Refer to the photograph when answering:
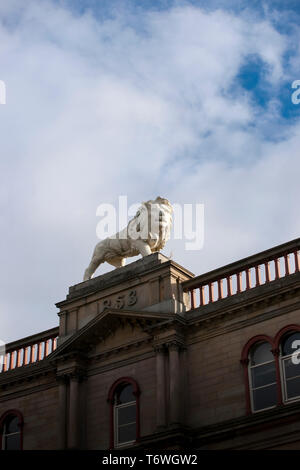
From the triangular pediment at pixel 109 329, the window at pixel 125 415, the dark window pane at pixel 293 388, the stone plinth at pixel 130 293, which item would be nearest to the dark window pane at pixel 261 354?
the dark window pane at pixel 293 388

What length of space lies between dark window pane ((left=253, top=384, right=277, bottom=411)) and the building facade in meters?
0.03

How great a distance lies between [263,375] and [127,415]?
5331 millimetres

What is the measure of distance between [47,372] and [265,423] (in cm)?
994

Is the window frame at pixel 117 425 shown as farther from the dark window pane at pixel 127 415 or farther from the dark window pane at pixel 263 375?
the dark window pane at pixel 263 375

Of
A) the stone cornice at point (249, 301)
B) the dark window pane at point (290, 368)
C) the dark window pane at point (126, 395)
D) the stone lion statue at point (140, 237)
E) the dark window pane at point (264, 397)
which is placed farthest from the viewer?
the stone lion statue at point (140, 237)

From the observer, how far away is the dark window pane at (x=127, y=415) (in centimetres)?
3237

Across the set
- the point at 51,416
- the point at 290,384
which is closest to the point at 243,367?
the point at 290,384

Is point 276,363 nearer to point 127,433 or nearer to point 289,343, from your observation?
point 289,343

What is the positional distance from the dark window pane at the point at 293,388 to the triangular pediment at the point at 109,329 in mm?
5076

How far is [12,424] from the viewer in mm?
36094

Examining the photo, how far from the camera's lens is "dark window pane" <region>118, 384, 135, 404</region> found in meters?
32.7

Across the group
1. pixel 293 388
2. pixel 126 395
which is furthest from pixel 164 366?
pixel 293 388

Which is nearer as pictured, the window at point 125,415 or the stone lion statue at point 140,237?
the window at point 125,415
